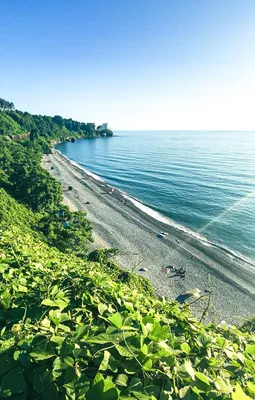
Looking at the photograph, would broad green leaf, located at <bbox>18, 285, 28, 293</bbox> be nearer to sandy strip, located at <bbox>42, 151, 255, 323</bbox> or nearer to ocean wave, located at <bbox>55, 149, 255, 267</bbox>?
sandy strip, located at <bbox>42, 151, 255, 323</bbox>

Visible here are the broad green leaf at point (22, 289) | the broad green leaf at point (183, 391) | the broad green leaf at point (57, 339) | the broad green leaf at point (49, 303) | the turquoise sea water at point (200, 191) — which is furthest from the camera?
the turquoise sea water at point (200, 191)

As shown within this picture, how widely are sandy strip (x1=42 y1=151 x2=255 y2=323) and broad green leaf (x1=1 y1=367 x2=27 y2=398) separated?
1664cm

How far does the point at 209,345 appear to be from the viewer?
215 centimetres

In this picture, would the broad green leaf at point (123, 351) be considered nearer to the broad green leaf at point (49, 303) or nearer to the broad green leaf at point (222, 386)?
the broad green leaf at point (222, 386)

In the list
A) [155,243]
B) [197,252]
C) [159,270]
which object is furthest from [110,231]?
[197,252]

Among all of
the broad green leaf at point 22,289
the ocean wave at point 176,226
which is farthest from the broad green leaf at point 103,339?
the ocean wave at point 176,226

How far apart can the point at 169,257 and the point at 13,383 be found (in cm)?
3373

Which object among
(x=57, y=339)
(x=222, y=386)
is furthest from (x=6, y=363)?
(x=222, y=386)

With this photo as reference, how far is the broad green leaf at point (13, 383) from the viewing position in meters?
1.60

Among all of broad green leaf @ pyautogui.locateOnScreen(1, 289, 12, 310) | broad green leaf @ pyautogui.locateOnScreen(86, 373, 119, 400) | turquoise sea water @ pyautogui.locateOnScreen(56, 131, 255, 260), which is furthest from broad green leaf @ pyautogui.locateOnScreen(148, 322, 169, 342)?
turquoise sea water @ pyautogui.locateOnScreen(56, 131, 255, 260)

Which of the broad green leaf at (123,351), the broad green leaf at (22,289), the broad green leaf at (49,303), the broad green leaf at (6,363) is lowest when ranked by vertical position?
the broad green leaf at (22,289)

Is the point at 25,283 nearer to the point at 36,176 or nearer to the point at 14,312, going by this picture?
the point at 14,312

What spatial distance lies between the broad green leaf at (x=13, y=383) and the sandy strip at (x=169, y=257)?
54.6ft

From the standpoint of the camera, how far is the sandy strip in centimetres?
2675
